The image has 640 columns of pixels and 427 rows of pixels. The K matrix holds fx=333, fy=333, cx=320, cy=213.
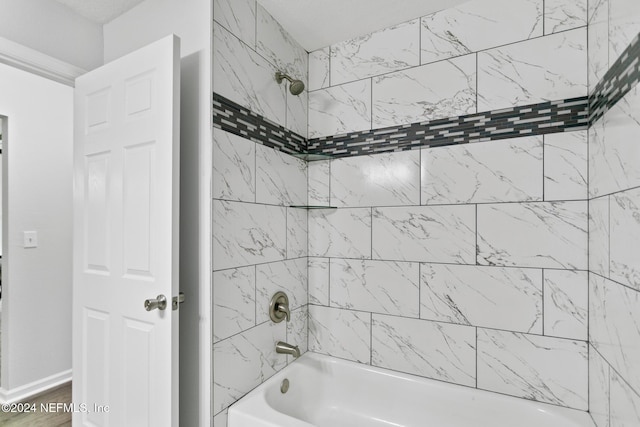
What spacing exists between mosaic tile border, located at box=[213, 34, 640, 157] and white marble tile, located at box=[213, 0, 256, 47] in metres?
0.34

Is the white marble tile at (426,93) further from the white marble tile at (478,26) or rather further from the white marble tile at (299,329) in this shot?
the white marble tile at (299,329)

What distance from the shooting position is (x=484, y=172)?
1634 millimetres

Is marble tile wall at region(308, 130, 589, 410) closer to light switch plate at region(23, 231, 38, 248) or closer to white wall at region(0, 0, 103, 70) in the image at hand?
white wall at region(0, 0, 103, 70)

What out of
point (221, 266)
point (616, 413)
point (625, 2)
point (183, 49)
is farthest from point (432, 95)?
point (616, 413)

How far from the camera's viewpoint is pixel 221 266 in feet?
4.73

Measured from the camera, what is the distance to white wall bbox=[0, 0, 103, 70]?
1.52 m

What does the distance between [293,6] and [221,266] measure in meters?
1.35

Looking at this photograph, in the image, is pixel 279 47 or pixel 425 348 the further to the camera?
pixel 279 47

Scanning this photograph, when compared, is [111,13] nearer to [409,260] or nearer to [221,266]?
[221,266]

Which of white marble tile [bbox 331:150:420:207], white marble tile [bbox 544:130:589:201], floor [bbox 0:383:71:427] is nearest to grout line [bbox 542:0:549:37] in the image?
white marble tile [bbox 544:130:589:201]

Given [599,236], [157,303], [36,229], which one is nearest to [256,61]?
[157,303]

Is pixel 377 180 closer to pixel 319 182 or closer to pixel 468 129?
pixel 319 182

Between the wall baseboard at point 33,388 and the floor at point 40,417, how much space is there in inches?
2.3

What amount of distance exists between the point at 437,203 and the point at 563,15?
988 millimetres
